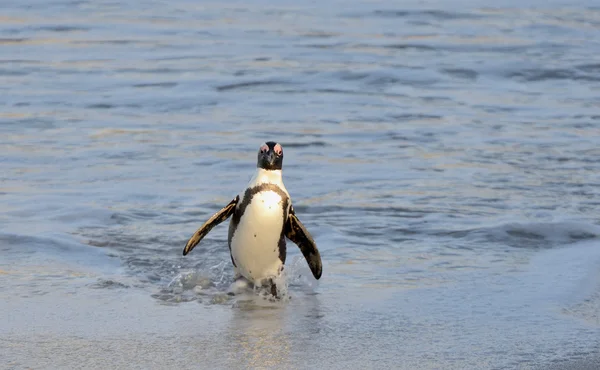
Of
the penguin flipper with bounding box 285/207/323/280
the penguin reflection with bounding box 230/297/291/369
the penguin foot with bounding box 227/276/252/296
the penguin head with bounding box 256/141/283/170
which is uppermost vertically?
the penguin head with bounding box 256/141/283/170

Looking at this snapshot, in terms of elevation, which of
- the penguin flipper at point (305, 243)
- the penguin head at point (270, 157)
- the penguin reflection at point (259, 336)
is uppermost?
the penguin head at point (270, 157)

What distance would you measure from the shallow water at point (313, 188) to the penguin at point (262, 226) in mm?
150

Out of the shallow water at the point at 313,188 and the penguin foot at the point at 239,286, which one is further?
the penguin foot at the point at 239,286

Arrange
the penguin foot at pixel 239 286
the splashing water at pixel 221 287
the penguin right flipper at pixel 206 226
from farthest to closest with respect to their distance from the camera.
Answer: the penguin right flipper at pixel 206 226 → the penguin foot at pixel 239 286 → the splashing water at pixel 221 287

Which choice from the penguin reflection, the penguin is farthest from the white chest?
the penguin reflection

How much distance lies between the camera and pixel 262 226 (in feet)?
20.1

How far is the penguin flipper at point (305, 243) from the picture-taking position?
596 centimetres

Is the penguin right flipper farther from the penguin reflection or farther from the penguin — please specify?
the penguin reflection

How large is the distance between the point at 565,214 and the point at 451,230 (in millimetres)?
777

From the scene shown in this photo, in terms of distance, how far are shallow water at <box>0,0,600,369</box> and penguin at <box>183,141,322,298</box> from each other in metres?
0.15

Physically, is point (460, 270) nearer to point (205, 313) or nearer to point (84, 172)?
point (205, 313)

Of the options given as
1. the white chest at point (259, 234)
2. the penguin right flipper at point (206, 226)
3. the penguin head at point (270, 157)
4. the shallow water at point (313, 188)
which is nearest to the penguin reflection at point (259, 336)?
the shallow water at point (313, 188)

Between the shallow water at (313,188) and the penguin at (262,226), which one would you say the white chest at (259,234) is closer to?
the penguin at (262,226)

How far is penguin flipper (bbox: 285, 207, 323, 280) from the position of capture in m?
5.96
